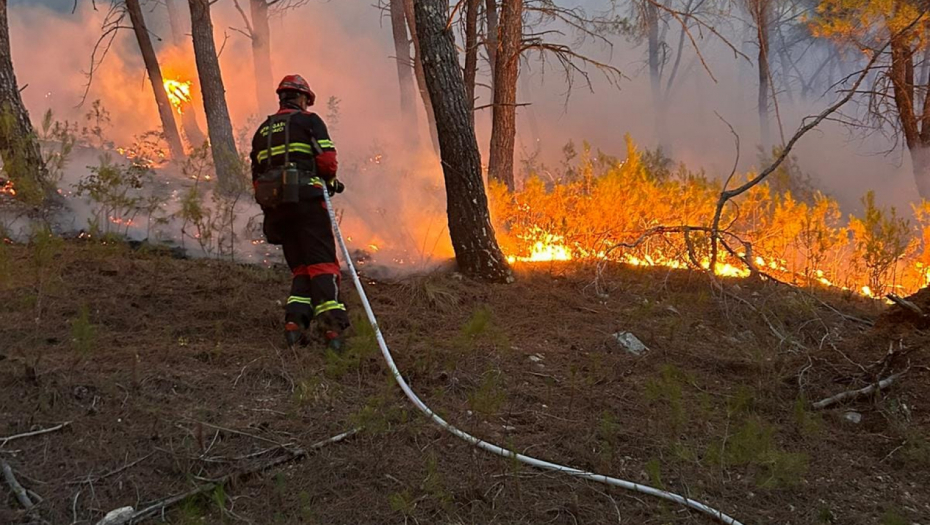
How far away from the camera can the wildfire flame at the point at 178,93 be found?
57.4ft

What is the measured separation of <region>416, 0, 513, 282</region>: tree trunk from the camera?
5.71m

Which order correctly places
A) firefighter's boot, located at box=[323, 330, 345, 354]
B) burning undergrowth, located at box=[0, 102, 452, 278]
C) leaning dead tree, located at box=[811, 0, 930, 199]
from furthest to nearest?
leaning dead tree, located at box=[811, 0, 930, 199]
burning undergrowth, located at box=[0, 102, 452, 278]
firefighter's boot, located at box=[323, 330, 345, 354]

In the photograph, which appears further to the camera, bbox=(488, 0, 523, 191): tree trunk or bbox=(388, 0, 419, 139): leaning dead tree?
bbox=(388, 0, 419, 139): leaning dead tree

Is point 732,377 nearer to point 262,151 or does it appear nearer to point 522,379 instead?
point 522,379

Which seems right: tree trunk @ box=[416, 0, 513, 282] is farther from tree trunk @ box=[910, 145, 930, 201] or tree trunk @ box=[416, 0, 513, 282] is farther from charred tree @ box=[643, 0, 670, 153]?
charred tree @ box=[643, 0, 670, 153]

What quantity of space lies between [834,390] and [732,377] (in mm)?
581

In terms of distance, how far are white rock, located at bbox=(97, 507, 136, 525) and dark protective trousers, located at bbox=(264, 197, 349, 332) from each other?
194cm

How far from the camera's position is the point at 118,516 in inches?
93.7

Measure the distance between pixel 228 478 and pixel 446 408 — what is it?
48.6 inches

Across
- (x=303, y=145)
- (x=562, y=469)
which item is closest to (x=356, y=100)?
(x=303, y=145)

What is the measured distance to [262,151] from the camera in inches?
182

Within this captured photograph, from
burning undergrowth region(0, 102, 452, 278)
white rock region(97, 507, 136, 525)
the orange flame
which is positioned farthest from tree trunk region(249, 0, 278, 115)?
white rock region(97, 507, 136, 525)

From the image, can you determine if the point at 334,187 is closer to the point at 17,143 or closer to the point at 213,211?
the point at 17,143

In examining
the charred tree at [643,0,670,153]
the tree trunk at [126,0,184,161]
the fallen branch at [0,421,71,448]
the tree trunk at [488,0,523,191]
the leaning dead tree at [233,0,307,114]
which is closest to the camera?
the fallen branch at [0,421,71,448]
